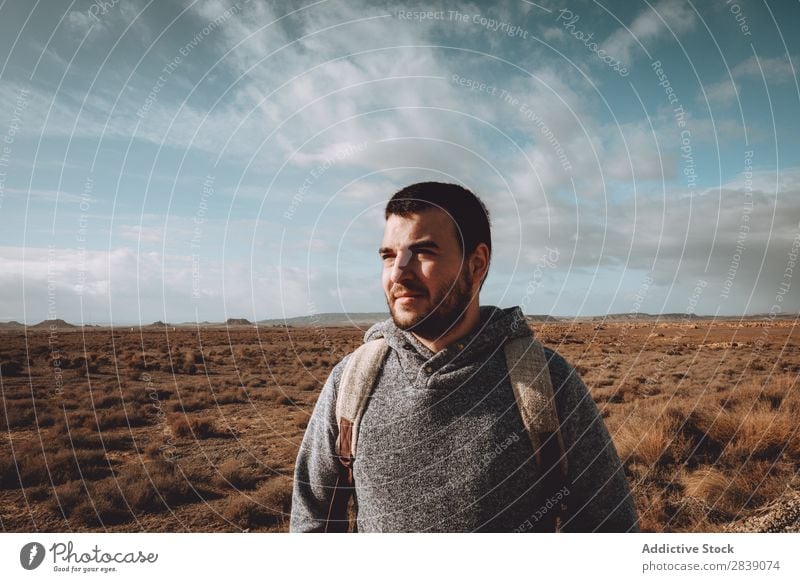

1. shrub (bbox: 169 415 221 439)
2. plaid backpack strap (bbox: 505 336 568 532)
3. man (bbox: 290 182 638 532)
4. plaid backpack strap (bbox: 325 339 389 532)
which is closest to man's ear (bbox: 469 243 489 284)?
man (bbox: 290 182 638 532)

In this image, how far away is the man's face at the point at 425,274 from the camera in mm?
2303

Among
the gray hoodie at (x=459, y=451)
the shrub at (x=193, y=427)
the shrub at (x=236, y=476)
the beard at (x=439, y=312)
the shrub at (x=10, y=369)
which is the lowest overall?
the shrub at (x=236, y=476)

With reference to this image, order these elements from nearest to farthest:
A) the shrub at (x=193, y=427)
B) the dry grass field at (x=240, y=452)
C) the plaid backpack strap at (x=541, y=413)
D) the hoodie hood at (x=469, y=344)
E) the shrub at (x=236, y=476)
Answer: the plaid backpack strap at (x=541, y=413), the hoodie hood at (x=469, y=344), the dry grass field at (x=240, y=452), the shrub at (x=236, y=476), the shrub at (x=193, y=427)

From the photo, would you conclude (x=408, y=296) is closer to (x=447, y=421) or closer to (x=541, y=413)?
(x=447, y=421)

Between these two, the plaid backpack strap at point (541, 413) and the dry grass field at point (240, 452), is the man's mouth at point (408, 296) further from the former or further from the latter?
the dry grass field at point (240, 452)

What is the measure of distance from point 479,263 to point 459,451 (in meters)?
1.04

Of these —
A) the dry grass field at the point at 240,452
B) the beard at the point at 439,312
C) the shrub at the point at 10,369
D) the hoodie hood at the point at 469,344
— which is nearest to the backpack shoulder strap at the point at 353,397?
the hoodie hood at the point at 469,344

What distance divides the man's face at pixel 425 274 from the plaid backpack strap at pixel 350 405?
0.90 feet

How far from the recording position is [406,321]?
7.58 ft

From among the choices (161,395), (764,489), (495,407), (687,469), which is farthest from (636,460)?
(161,395)

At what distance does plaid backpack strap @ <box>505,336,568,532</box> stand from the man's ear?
0.55 metres

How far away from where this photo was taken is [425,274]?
7.56 feet

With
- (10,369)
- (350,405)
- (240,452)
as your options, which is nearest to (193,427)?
(240,452)

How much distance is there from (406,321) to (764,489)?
546 centimetres
